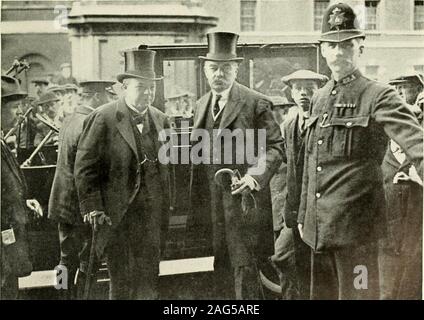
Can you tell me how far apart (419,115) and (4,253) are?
2.65 m

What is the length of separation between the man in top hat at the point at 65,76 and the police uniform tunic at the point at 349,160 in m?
1.51

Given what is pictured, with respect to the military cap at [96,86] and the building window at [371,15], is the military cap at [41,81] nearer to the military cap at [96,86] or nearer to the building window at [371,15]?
the military cap at [96,86]

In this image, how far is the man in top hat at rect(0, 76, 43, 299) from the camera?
10.5ft

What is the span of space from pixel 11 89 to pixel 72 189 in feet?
2.38

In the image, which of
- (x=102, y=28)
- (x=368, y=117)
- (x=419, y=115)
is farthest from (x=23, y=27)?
(x=419, y=115)

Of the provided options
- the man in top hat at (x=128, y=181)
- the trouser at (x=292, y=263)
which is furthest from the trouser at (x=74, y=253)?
the trouser at (x=292, y=263)

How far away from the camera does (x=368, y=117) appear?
300 cm

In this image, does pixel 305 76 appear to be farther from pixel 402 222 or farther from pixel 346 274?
pixel 346 274

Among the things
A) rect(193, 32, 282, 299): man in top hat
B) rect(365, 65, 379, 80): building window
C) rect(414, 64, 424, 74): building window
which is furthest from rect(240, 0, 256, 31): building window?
rect(414, 64, 424, 74): building window

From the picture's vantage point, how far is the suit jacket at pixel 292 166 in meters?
3.21

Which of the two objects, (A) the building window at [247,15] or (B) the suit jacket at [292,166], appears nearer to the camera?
(B) the suit jacket at [292,166]

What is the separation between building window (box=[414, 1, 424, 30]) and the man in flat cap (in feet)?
2.47

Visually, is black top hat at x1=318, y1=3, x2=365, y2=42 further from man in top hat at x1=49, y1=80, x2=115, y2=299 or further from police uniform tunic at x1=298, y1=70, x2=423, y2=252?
man in top hat at x1=49, y1=80, x2=115, y2=299
